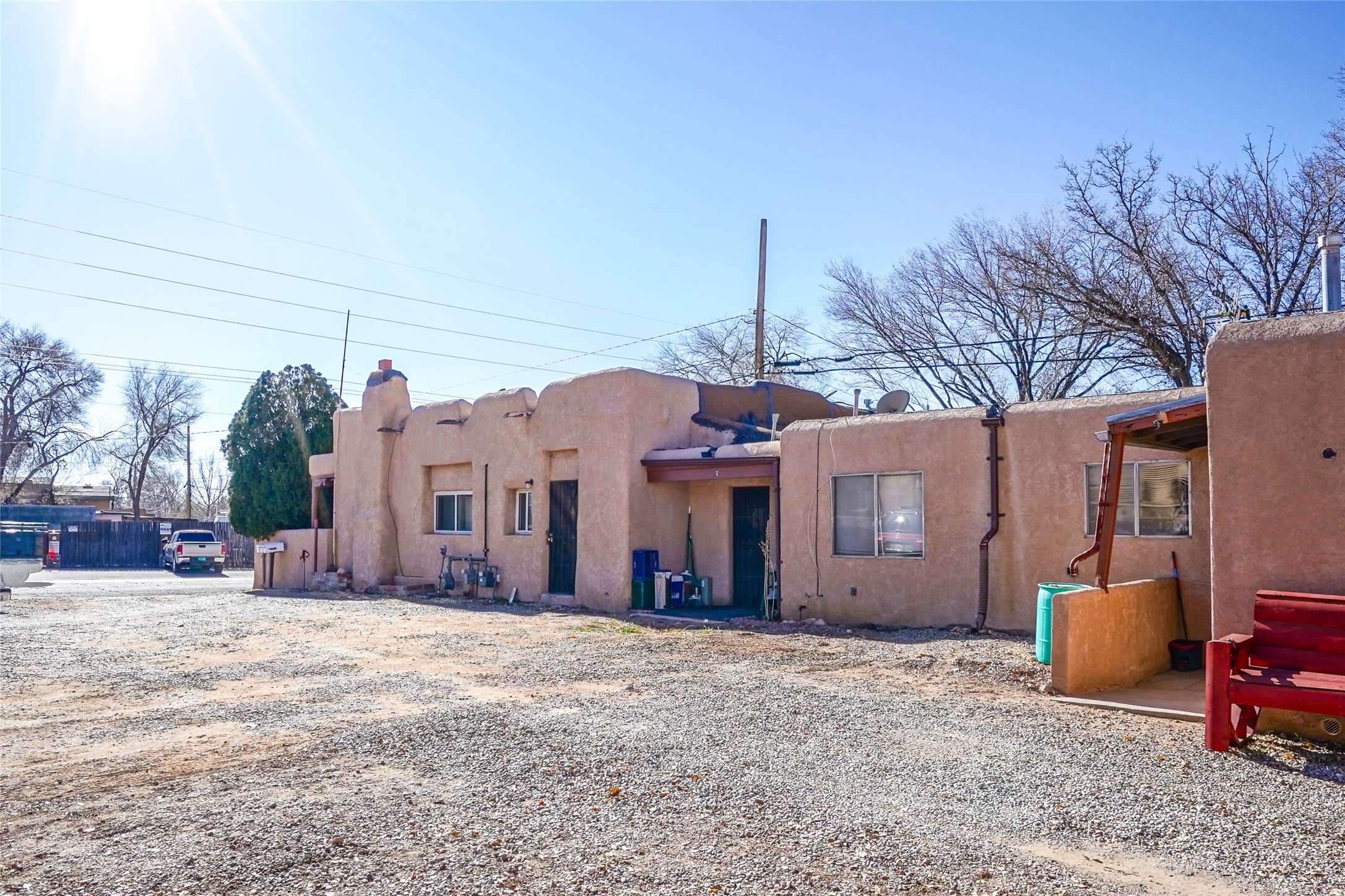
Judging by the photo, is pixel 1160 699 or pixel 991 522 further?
pixel 991 522

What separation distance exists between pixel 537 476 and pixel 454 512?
12.0 feet

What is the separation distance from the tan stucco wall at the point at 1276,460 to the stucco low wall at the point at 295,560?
73.1 feet

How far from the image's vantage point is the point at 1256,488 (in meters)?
7.02

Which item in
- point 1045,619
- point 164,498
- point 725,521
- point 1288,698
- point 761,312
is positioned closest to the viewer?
point 1288,698

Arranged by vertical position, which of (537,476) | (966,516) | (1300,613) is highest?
(537,476)

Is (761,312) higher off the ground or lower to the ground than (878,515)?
higher

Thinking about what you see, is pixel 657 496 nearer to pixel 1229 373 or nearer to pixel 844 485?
pixel 844 485

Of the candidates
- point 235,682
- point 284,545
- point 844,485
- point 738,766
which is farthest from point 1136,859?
point 284,545

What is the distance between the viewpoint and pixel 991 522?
1259 cm

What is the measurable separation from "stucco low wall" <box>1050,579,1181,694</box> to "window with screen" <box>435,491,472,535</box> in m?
14.5

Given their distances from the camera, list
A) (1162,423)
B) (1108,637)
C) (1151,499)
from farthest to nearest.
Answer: (1151,499), (1108,637), (1162,423)

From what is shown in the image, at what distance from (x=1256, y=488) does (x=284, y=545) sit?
2465 centimetres

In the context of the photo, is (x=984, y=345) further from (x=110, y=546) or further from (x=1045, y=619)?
(x=110, y=546)

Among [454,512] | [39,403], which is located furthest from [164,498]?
[454,512]
